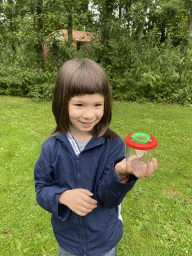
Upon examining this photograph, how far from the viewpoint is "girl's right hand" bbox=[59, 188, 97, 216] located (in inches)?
40.6

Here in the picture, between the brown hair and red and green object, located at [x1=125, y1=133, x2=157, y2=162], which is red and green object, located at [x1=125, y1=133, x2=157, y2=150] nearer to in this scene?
red and green object, located at [x1=125, y1=133, x2=157, y2=162]

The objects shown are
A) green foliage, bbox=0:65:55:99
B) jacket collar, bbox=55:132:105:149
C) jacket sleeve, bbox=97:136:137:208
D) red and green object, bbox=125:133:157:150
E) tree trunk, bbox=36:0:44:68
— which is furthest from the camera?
green foliage, bbox=0:65:55:99

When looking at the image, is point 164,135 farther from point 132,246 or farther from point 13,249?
point 13,249

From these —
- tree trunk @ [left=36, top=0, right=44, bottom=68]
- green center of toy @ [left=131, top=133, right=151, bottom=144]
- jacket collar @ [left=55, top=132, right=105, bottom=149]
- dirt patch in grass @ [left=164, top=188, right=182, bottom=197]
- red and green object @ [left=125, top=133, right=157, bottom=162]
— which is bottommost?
dirt patch in grass @ [left=164, top=188, right=182, bottom=197]

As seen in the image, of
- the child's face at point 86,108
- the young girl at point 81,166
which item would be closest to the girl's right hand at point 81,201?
the young girl at point 81,166

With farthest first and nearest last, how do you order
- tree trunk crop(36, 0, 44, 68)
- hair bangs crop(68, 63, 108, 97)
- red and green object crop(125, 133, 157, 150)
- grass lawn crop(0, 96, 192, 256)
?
1. tree trunk crop(36, 0, 44, 68)
2. grass lawn crop(0, 96, 192, 256)
3. hair bangs crop(68, 63, 108, 97)
4. red and green object crop(125, 133, 157, 150)

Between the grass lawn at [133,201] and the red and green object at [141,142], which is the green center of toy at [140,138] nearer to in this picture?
the red and green object at [141,142]

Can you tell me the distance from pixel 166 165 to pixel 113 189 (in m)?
3.76

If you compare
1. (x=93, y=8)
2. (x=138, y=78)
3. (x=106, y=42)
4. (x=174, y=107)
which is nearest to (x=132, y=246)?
(x=174, y=107)

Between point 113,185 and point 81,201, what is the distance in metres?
0.20

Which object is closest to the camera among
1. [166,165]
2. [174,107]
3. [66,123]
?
[66,123]

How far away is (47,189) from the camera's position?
1.20m

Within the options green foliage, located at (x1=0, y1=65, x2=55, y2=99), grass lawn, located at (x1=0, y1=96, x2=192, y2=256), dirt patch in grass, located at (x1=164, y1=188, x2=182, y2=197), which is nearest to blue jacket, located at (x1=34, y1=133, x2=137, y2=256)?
grass lawn, located at (x1=0, y1=96, x2=192, y2=256)

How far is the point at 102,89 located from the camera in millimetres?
1154
